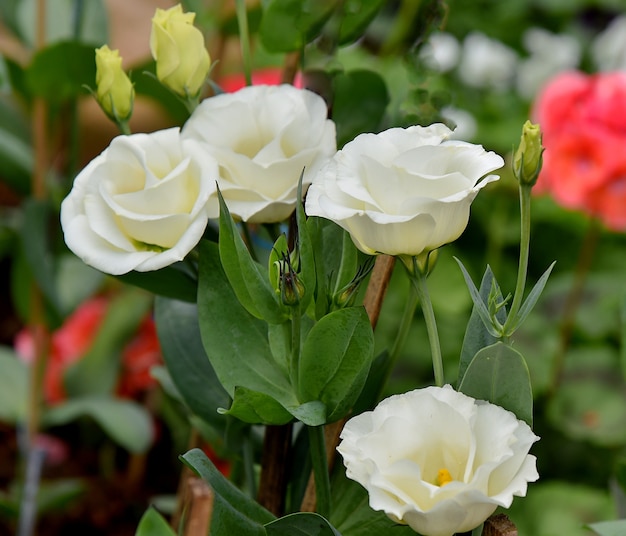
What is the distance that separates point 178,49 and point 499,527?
0.24m

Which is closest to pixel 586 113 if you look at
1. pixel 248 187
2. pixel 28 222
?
pixel 28 222

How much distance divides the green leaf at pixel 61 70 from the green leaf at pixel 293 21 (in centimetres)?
31

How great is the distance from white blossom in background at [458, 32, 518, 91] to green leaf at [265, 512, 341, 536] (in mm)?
1372

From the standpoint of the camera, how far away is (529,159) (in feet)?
1.15

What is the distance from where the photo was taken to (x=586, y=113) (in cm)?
103

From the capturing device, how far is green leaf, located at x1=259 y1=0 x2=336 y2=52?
48 cm

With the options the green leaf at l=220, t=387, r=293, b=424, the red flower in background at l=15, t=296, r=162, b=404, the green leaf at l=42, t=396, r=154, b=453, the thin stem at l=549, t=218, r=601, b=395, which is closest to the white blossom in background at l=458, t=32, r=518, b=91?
the thin stem at l=549, t=218, r=601, b=395

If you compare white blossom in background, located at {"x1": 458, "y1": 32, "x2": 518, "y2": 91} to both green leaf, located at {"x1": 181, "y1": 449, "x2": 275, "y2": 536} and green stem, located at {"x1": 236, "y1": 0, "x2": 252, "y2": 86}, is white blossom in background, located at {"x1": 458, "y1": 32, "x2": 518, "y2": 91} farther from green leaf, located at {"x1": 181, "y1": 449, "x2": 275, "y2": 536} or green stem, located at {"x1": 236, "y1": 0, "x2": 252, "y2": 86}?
green leaf, located at {"x1": 181, "y1": 449, "x2": 275, "y2": 536}

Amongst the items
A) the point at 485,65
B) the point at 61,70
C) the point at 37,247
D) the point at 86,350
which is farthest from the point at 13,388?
the point at 485,65

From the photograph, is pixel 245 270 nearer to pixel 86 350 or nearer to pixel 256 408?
pixel 256 408

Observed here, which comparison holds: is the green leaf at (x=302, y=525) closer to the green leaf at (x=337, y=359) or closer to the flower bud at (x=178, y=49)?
the green leaf at (x=337, y=359)

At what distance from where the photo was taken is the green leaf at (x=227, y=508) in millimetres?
373

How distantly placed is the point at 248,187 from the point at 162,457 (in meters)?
0.75

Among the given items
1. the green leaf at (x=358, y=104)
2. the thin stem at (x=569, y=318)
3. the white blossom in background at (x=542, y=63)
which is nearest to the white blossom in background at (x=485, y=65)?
the white blossom in background at (x=542, y=63)
